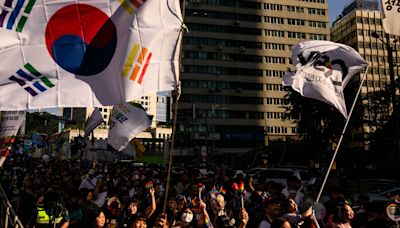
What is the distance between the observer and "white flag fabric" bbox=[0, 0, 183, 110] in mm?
4324

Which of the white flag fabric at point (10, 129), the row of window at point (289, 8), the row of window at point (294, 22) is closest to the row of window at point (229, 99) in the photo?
the row of window at point (294, 22)

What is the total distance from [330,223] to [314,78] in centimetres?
284

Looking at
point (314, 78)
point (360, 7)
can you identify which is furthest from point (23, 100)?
point (360, 7)

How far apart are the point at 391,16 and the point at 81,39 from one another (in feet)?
18.7

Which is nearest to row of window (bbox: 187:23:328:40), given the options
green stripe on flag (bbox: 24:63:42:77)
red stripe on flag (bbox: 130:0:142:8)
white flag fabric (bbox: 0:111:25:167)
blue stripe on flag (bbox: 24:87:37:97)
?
white flag fabric (bbox: 0:111:25:167)

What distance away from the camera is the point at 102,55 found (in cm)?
450

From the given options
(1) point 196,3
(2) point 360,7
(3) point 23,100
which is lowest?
(3) point 23,100

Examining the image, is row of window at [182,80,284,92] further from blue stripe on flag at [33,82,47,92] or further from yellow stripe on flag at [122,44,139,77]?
blue stripe on flag at [33,82,47,92]

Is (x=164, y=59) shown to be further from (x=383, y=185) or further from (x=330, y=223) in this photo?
(x=383, y=185)

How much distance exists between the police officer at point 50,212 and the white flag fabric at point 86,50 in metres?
2.33

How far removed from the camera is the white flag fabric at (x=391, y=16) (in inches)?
276

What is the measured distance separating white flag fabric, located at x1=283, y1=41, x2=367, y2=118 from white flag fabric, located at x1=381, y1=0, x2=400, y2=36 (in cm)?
75

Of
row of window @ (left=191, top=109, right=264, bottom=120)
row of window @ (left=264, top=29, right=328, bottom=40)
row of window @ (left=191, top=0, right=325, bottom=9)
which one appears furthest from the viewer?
row of window @ (left=264, top=29, right=328, bottom=40)

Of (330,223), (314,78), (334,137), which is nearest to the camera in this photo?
(330,223)
